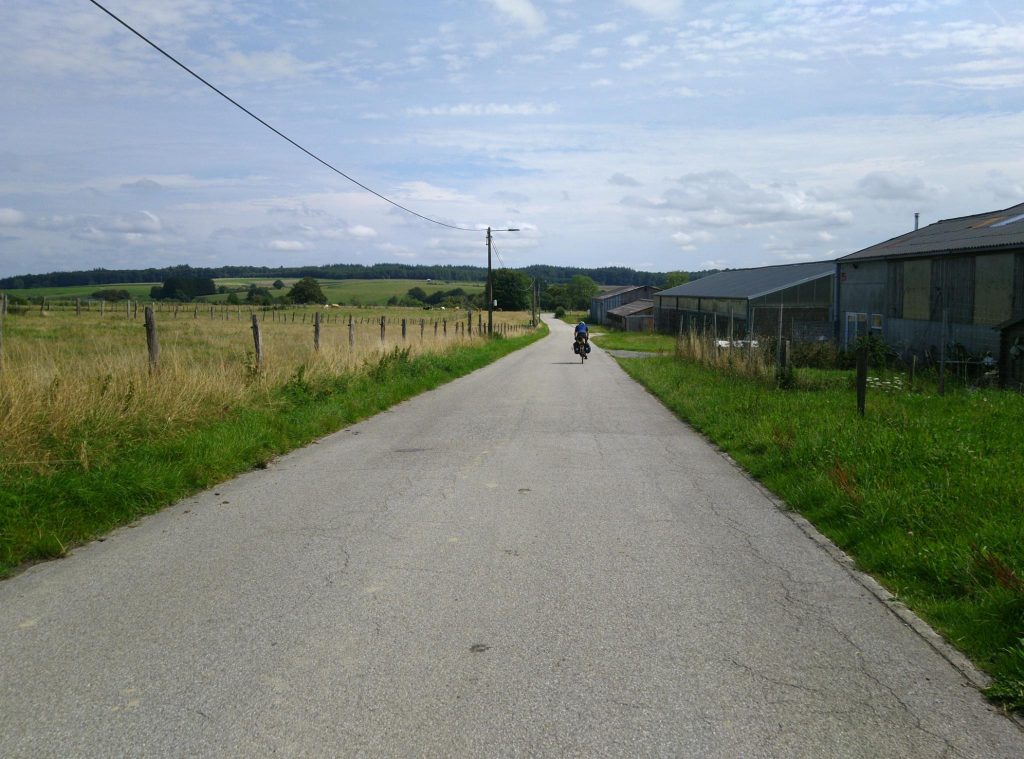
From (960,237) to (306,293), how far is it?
99770mm

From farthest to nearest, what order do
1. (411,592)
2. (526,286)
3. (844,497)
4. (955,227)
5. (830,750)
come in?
(526,286) → (955,227) → (844,497) → (411,592) → (830,750)

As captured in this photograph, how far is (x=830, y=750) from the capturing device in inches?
133

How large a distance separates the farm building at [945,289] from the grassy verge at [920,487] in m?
6.72

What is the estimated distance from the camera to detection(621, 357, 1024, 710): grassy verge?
4.87 m

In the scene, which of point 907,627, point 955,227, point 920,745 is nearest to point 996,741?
point 920,745

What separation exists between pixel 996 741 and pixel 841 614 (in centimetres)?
154

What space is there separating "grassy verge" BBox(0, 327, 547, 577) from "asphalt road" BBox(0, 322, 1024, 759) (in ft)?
1.07

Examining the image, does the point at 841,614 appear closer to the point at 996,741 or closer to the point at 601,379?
the point at 996,741

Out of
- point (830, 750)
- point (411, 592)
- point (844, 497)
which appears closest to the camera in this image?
point (830, 750)

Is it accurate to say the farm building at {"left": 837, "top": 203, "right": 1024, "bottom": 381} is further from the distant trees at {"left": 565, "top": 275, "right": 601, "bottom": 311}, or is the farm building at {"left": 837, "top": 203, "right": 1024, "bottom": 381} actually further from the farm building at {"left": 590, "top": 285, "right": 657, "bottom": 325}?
the distant trees at {"left": 565, "top": 275, "right": 601, "bottom": 311}

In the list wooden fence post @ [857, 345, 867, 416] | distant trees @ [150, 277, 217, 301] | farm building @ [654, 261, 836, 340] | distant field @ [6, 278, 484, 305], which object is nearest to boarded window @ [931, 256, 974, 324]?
farm building @ [654, 261, 836, 340]

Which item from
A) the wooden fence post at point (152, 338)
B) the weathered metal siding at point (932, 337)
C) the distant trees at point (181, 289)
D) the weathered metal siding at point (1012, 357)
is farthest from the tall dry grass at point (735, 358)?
the distant trees at point (181, 289)

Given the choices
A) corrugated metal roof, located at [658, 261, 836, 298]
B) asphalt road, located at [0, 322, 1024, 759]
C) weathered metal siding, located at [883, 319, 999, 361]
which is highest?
corrugated metal roof, located at [658, 261, 836, 298]

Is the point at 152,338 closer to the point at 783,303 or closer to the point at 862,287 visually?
the point at 862,287
